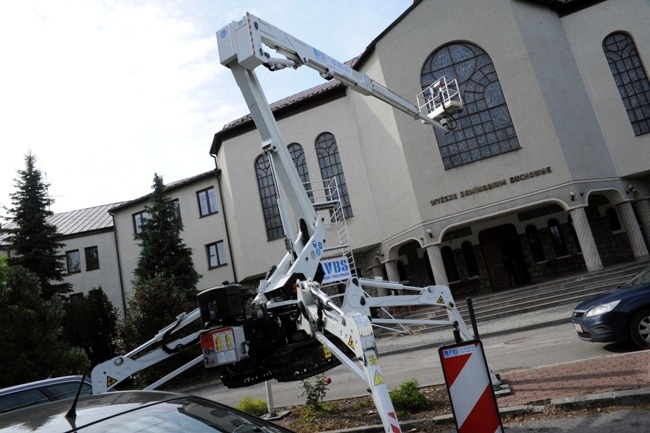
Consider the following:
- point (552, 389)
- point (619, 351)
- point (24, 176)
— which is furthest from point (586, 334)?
point (24, 176)

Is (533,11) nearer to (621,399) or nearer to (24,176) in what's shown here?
(621,399)

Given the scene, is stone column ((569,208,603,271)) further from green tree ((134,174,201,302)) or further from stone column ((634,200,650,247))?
green tree ((134,174,201,302))

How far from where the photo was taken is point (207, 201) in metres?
29.0

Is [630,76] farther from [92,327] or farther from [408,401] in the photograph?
[92,327]

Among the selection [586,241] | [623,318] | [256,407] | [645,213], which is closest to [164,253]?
[256,407]

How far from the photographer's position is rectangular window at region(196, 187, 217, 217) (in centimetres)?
2884

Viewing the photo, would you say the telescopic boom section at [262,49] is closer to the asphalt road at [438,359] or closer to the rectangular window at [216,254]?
the asphalt road at [438,359]

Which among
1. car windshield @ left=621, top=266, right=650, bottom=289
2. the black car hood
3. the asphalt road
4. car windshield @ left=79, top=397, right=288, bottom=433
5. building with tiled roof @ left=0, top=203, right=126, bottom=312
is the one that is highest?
building with tiled roof @ left=0, top=203, right=126, bottom=312

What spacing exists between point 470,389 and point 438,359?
750 centimetres

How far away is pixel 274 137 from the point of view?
7.68 meters

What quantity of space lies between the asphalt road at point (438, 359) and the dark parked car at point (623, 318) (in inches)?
18.2

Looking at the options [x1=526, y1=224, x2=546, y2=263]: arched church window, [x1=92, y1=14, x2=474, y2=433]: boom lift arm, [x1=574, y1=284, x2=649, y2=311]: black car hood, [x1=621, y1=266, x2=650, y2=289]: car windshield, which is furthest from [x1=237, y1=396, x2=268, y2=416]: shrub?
[x1=526, y1=224, x2=546, y2=263]: arched church window

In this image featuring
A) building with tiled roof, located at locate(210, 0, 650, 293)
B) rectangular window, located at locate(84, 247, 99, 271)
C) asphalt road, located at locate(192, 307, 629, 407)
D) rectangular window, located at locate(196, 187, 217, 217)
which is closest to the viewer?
asphalt road, located at locate(192, 307, 629, 407)

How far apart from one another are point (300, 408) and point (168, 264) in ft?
57.4
